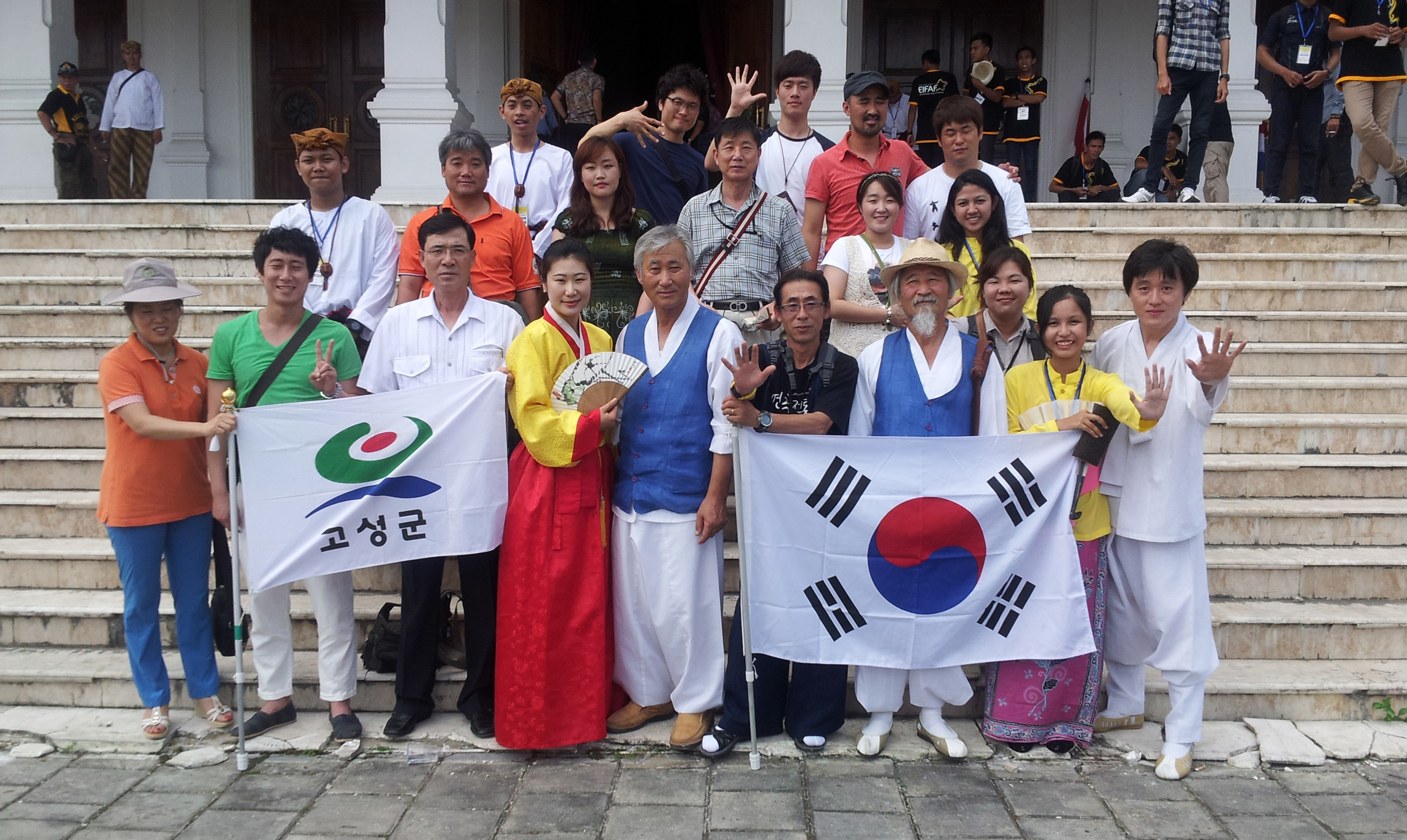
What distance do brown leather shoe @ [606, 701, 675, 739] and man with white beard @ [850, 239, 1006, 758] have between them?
0.78 meters

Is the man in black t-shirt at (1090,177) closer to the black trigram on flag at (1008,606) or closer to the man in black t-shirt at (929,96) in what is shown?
the man in black t-shirt at (929,96)

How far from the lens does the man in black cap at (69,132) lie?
9.15 m

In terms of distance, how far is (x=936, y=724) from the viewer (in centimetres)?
395

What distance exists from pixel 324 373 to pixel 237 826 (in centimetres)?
163

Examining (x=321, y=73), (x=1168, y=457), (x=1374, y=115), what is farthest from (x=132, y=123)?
(x=1374, y=115)

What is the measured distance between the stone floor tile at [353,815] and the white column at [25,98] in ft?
26.1

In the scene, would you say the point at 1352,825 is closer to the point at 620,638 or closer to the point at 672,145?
the point at 620,638

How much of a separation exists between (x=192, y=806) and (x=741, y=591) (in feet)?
6.65

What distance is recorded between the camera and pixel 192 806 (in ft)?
11.4

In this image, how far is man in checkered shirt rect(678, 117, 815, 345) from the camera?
14.7 feet

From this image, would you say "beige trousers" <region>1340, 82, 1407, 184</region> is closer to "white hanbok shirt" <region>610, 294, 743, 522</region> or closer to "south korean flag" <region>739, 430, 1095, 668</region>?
"south korean flag" <region>739, 430, 1095, 668</region>

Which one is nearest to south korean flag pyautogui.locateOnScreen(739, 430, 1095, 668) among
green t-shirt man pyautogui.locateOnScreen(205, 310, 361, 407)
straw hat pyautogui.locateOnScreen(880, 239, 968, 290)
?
straw hat pyautogui.locateOnScreen(880, 239, 968, 290)

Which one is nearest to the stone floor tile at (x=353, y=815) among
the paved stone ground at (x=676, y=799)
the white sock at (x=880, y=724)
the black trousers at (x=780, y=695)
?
the paved stone ground at (x=676, y=799)

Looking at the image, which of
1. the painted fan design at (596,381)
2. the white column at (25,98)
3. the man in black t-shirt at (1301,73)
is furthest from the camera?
the white column at (25,98)
